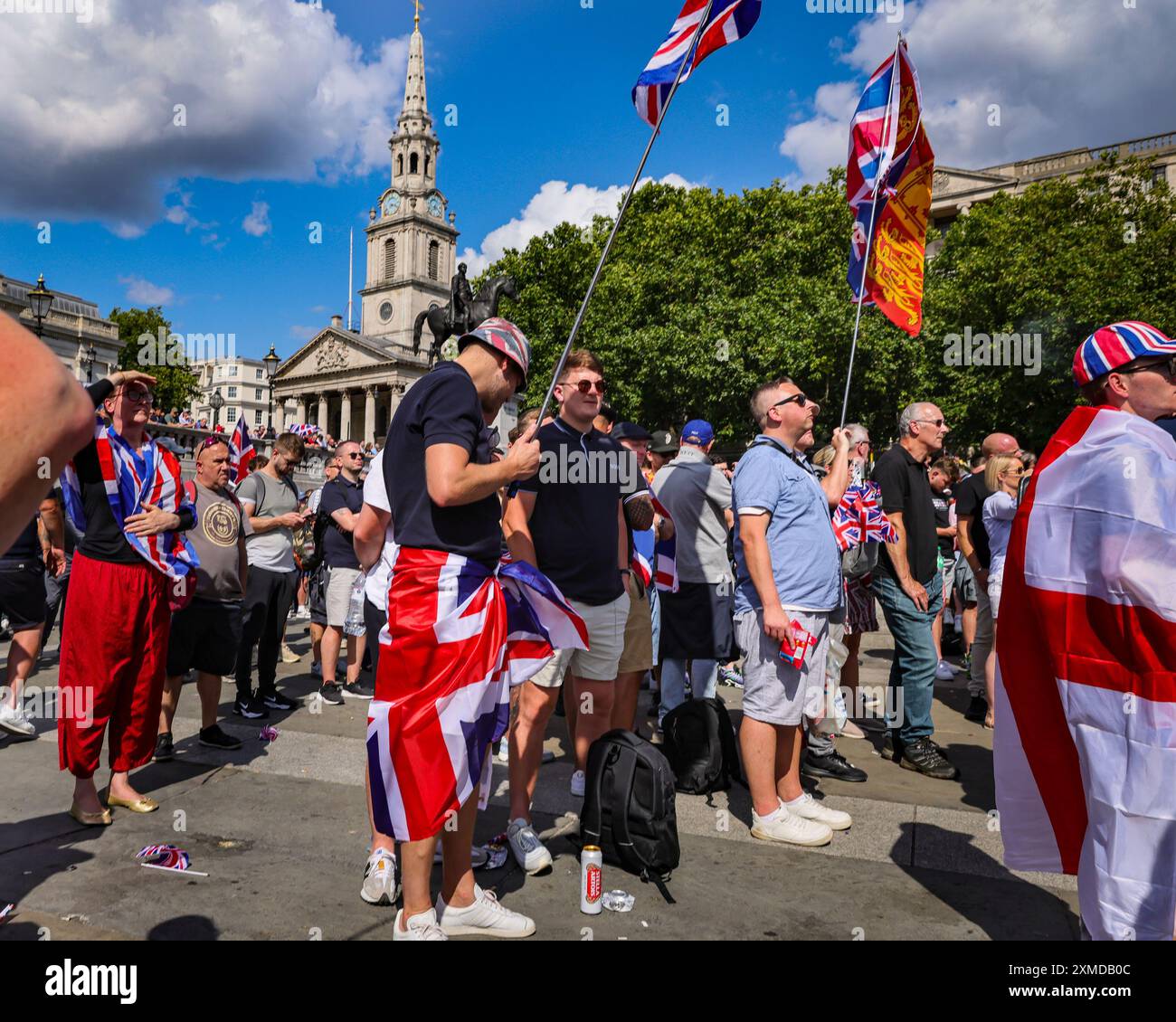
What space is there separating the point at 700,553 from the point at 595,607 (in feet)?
7.08

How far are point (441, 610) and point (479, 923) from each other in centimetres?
117

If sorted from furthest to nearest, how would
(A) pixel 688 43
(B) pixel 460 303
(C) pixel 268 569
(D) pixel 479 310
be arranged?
(B) pixel 460 303, (D) pixel 479 310, (C) pixel 268 569, (A) pixel 688 43

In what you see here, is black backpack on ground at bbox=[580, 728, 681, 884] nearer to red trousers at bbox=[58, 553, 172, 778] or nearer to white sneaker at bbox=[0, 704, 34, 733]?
red trousers at bbox=[58, 553, 172, 778]

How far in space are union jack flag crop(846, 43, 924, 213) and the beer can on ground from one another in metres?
6.18

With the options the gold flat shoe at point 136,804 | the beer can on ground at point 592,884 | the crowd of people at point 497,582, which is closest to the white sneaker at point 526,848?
the crowd of people at point 497,582

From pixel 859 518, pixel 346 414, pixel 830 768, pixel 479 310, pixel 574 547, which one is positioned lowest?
pixel 830 768

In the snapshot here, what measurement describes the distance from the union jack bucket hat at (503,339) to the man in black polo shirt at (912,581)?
11.2ft

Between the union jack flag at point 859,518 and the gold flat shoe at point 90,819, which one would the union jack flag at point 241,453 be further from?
the union jack flag at point 859,518

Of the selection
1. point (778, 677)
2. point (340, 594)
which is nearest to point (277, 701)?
point (340, 594)

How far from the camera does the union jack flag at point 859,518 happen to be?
5.86m

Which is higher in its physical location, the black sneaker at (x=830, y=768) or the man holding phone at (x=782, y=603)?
the man holding phone at (x=782, y=603)

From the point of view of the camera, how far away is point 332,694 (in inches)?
282

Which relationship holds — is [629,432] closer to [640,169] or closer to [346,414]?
[640,169]
